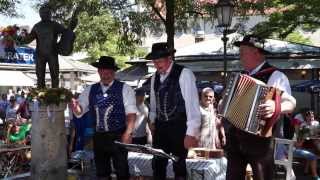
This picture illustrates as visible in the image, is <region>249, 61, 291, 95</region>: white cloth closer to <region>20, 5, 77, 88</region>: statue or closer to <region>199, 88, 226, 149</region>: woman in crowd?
<region>199, 88, 226, 149</region>: woman in crowd

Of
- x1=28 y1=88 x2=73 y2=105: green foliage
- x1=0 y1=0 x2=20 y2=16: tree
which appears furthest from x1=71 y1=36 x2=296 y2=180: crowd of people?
x1=0 y1=0 x2=20 y2=16: tree

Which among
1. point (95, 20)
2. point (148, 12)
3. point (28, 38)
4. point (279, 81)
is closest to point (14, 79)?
point (95, 20)

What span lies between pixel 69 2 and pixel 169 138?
25.2 feet

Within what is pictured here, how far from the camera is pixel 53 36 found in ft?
26.9

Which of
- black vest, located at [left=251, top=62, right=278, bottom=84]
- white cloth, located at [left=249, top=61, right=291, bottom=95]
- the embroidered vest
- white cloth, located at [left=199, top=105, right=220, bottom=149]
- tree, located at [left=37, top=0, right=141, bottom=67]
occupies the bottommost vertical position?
white cloth, located at [left=199, top=105, right=220, bottom=149]

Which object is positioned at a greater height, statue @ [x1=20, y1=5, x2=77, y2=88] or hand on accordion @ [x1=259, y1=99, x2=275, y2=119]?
statue @ [x1=20, y1=5, x2=77, y2=88]

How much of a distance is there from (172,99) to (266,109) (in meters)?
1.36

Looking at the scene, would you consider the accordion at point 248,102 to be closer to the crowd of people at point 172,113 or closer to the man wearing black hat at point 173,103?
the crowd of people at point 172,113

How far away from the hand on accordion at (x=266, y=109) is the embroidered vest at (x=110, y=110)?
2008mm

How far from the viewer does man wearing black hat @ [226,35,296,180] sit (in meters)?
4.36

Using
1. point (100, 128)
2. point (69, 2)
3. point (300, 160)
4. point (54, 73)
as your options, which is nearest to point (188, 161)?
point (100, 128)

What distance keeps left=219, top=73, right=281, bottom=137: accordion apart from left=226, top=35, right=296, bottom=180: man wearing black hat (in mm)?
189

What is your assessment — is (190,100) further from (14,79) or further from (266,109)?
Result: (14,79)

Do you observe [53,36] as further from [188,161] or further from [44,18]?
[188,161]
